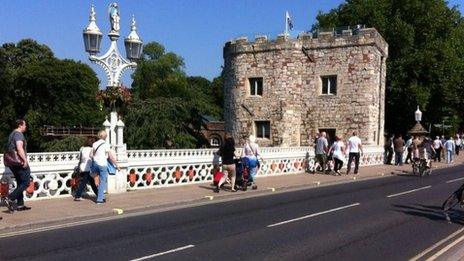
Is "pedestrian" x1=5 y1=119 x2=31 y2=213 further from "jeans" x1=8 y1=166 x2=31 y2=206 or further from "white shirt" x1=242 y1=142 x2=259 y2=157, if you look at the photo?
"white shirt" x1=242 y1=142 x2=259 y2=157

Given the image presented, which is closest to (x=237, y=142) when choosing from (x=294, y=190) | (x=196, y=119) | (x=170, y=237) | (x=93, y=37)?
(x=196, y=119)

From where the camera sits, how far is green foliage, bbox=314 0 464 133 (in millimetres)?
42500

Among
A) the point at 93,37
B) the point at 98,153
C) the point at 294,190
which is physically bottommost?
the point at 294,190

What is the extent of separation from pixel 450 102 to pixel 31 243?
4219 cm

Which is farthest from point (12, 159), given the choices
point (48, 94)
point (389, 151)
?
point (48, 94)

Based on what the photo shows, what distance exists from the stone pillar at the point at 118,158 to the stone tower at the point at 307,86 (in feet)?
58.3

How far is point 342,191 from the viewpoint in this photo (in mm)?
17172

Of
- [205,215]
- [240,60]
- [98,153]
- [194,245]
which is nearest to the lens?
[194,245]

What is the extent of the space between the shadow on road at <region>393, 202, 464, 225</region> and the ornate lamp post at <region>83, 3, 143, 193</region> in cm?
726

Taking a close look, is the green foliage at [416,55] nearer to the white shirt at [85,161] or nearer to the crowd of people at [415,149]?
the crowd of people at [415,149]

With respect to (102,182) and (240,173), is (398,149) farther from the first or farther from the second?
(102,182)

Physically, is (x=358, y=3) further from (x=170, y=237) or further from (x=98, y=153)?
(x=170, y=237)

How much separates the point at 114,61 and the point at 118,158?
2901mm

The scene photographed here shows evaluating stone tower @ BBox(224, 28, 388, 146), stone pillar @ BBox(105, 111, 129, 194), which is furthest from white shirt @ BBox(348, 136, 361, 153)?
stone pillar @ BBox(105, 111, 129, 194)
